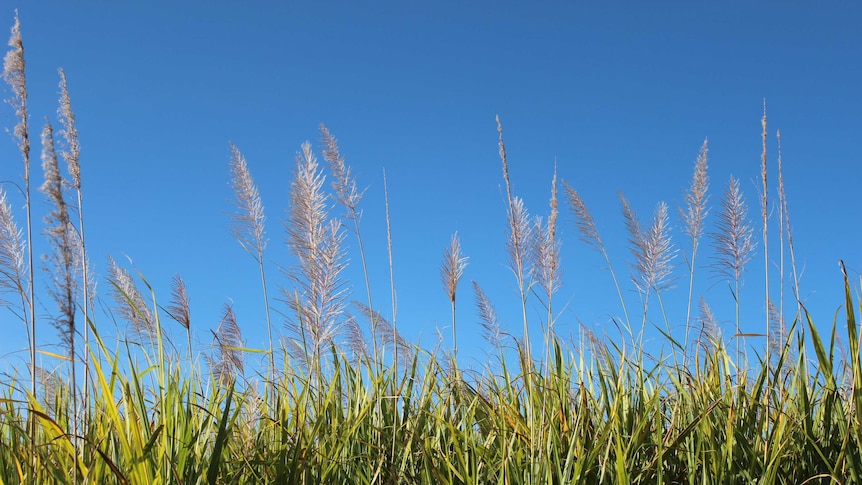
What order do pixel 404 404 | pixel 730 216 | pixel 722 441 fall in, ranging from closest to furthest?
pixel 722 441 < pixel 404 404 < pixel 730 216

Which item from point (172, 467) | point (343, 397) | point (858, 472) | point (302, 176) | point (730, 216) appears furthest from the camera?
point (730, 216)

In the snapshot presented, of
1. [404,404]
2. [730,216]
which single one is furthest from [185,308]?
[730,216]

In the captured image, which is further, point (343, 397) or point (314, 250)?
point (314, 250)

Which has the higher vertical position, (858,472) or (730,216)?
(730,216)

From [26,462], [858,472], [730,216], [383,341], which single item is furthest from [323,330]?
[730,216]

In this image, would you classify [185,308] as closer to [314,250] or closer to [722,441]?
[314,250]

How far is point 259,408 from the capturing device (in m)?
3.06

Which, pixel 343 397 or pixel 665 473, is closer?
pixel 665 473

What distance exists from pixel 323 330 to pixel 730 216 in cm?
269

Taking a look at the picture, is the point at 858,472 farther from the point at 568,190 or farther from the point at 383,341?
the point at 568,190

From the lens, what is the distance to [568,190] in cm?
442

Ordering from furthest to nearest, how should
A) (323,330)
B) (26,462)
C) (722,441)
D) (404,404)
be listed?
(323,330), (404,404), (722,441), (26,462)

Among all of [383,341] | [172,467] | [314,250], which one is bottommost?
[172,467]

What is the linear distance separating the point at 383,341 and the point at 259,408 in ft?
2.31
